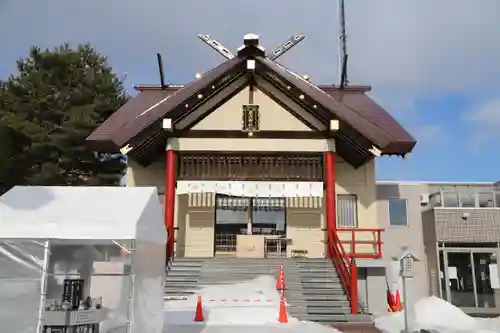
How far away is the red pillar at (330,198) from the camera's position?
14.2 metres

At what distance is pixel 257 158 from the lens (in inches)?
645

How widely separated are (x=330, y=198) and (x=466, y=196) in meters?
7.49

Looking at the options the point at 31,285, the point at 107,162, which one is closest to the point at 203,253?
the point at 107,162

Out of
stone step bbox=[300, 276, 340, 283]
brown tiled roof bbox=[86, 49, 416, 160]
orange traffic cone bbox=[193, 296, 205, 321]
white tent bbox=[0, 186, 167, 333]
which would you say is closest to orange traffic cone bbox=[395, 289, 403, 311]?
stone step bbox=[300, 276, 340, 283]

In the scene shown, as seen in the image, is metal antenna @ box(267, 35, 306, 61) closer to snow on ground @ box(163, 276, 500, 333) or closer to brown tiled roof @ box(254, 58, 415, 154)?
brown tiled roof @ box(254, 58, 415, 154)

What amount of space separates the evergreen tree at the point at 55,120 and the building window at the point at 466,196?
561 inches

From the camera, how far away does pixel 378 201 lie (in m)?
18.4

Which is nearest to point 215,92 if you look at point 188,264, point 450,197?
point 188,264

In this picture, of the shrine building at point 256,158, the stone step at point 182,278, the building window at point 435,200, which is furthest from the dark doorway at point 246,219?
the building window at point 435,200

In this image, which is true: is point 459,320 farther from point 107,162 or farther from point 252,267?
point 107,162

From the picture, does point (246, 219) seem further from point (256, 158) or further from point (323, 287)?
point (323, 287)

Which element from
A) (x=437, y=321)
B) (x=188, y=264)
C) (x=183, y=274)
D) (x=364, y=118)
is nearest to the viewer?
(x=437, y=321)

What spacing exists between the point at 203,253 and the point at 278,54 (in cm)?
890

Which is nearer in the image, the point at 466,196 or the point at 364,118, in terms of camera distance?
the point at 364,118
